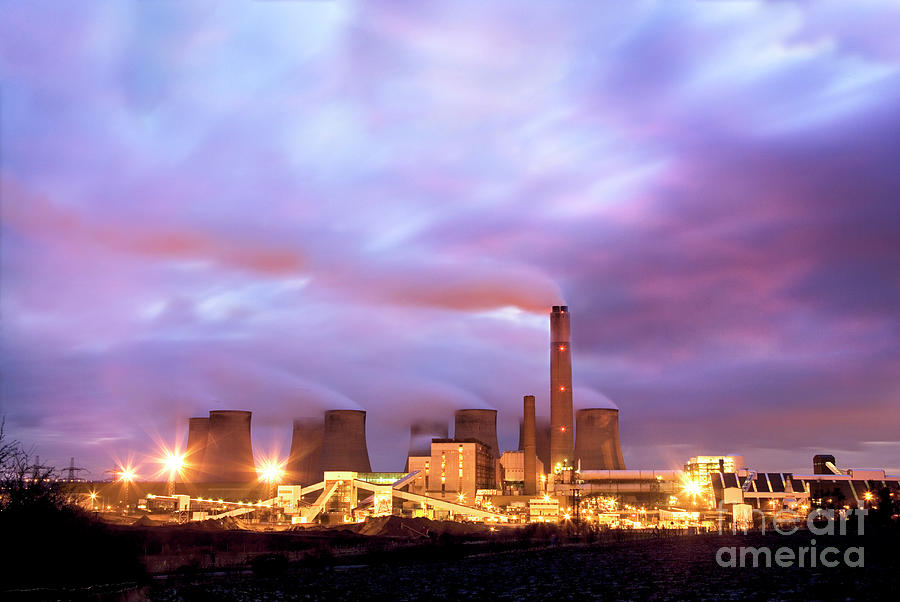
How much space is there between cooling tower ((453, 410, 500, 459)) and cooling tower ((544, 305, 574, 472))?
14220mm

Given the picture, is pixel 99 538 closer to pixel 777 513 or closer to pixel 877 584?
pixel 877 584

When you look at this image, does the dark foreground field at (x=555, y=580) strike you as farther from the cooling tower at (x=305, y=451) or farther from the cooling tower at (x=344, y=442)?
the cooling tower at (x=305, y=451)

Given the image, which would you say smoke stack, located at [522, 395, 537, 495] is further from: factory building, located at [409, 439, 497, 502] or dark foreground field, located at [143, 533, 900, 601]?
dark foreground field, located at [143, 533, 900, 601]

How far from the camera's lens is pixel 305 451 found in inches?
5536

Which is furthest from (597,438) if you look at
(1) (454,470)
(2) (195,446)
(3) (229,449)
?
(2) (195,446)

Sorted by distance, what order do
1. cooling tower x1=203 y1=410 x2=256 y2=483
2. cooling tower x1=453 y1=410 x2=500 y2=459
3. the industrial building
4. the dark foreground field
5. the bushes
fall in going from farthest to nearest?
cooling tower x1=453 y1=410 x2=500 y2=459, cooling tower x1=203 y1=410 x2=256 y2=483, the industrial building, the dark foreground field, the bushes

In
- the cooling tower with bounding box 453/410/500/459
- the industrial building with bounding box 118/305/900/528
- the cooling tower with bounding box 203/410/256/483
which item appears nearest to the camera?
the industrial building with bounding box 118/305/900/528

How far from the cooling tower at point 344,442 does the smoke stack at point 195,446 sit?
25.4 metres

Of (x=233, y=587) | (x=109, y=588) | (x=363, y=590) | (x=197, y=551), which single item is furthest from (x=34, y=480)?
(x=197, y=551)

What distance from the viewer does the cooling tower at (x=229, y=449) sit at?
5241 inches

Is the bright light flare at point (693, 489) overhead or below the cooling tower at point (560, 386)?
below

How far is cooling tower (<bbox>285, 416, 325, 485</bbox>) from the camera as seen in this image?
140 metres

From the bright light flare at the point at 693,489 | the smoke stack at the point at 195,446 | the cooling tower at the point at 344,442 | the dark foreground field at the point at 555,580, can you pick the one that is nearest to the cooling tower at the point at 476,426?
the cooling tower at the point at 344,442

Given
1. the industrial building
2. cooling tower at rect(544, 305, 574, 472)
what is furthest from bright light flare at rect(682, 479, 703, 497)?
cooling tower at rect(544, 305, 574, 472)
